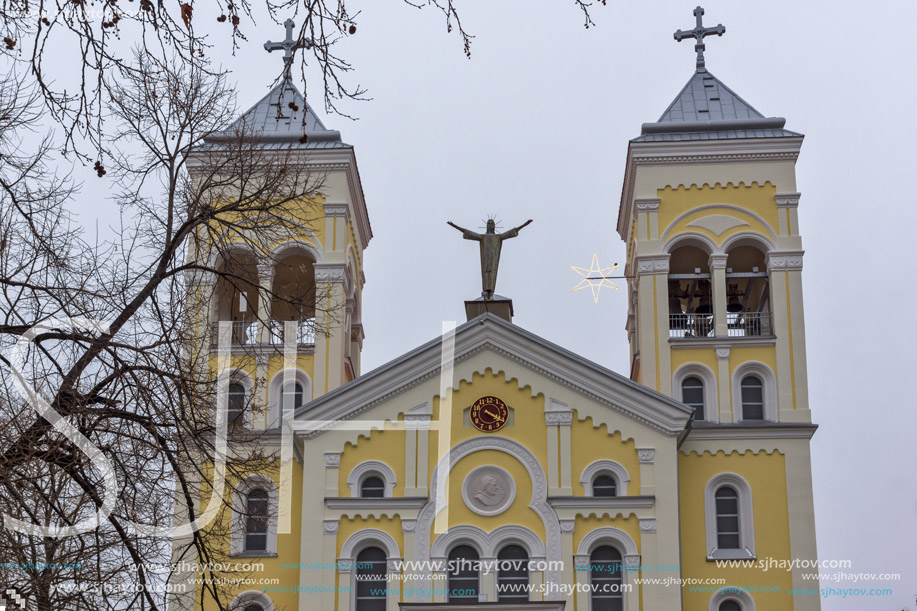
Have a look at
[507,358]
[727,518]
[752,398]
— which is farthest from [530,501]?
[752,398]

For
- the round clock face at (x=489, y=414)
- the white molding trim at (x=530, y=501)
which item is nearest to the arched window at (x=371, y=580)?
the white molding trim at (x=530, y=501)

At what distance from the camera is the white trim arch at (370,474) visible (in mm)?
27016

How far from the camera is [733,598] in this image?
27406 mm

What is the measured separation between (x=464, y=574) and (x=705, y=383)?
703 cm

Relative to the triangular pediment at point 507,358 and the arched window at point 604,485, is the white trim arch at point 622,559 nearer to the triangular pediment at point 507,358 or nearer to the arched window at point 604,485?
the arched window at point 604,485

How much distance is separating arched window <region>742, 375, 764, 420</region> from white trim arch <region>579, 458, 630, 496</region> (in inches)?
155

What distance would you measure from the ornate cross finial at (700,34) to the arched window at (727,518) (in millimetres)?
11697

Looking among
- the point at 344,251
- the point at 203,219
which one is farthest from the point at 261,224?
the point at 344,251

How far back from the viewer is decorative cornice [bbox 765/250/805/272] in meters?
30.3

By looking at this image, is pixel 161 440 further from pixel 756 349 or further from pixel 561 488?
pixel 756 349

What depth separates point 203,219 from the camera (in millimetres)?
11109

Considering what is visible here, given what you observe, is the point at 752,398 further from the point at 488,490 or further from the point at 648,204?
the point at 488,490

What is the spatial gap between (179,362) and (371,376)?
16651mm

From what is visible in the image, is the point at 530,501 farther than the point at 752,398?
No
